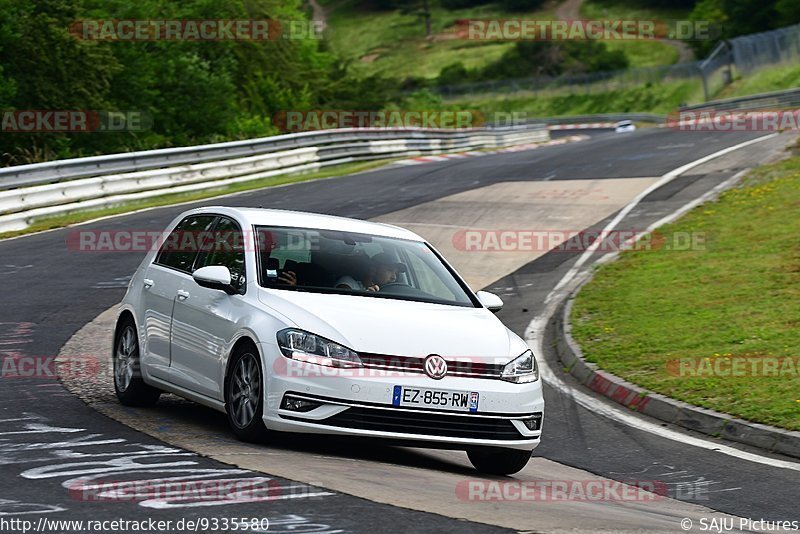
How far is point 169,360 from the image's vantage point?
969 centimetres

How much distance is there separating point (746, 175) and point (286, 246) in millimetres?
19386

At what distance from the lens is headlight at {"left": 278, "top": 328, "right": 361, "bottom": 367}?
26.6ft

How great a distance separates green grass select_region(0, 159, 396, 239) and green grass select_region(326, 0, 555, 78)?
10007 centimetres

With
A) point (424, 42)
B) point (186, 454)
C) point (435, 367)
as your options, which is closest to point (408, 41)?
point (424, 42)

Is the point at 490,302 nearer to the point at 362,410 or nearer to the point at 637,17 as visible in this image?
the point at 362,410

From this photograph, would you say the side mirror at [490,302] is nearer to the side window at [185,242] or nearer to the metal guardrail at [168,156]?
the side window at [185,242]

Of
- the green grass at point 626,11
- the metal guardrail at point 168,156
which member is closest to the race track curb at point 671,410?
the metal guardrail at point 168,156

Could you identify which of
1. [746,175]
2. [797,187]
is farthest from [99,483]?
[746,175]

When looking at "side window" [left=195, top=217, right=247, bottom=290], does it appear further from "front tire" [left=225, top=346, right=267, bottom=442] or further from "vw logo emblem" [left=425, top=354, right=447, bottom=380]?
"vw logo emblem" [left=425, top=354, right=447, bottom=380]

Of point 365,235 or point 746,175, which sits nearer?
point 365,235

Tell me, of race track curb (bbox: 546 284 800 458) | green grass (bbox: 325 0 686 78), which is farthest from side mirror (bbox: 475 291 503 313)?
green grass (bbox: 325 0 686 78)

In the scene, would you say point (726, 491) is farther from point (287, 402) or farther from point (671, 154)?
point (671, 154)

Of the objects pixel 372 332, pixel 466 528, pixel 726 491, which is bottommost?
pixel 726 491

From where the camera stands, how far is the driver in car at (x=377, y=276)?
920 centimetres
